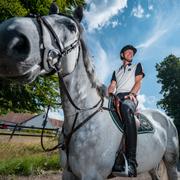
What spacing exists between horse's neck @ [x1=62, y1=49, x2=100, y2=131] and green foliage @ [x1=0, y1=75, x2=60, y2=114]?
1224 cm

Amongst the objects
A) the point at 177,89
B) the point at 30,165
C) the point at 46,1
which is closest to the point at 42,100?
the point at 46,1

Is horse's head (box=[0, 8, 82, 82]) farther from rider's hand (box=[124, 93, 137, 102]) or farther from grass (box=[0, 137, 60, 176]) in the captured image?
grass (box=[0, 137, 60, 176])

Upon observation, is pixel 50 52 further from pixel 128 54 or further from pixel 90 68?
pixel 128 54

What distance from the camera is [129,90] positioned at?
5457mm

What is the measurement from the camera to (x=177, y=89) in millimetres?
44125

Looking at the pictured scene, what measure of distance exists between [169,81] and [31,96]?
1217 inches

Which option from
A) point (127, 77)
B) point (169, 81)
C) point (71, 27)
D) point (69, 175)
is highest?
point (169, 81)

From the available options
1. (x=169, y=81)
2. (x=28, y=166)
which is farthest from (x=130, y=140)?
(x=169, y=81)

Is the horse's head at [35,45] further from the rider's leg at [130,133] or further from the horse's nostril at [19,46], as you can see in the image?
the rider's leg at [130,133]

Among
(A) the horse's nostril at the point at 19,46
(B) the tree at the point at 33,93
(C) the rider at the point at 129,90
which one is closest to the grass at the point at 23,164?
(B) the tree at the point at 33,93

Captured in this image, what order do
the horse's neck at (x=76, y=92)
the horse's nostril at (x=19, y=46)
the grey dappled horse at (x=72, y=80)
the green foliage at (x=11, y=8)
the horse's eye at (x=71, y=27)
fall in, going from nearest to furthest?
1. the horse's nostril at (x=19, y=46)
2. the grey dappled horse at (x=72, y=80)
3. the horse's eye at (x=71, y=27)
4. the horse's neck at (x=76, y=92)
5. the green foliage at (x=11, y=8)

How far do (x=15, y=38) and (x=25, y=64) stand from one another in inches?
11.0

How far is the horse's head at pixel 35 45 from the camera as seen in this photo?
3461mm

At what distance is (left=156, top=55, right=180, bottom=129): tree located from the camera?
1718 inches
